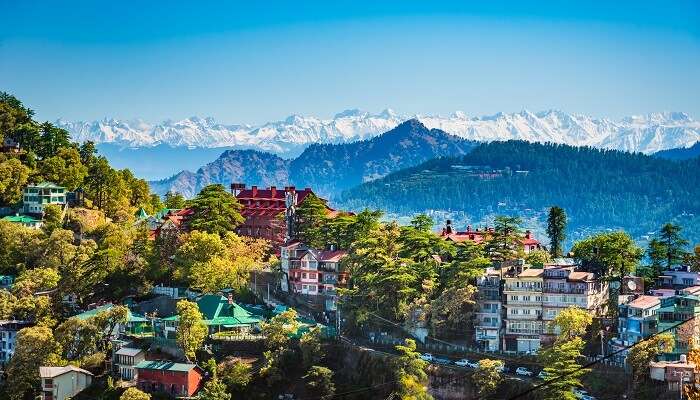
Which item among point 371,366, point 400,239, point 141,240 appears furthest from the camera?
point 141,240

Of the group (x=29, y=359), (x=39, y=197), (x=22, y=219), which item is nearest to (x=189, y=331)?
(x=29, y=359)

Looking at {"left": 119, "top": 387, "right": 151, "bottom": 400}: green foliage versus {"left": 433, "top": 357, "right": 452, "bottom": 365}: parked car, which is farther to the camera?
{"left": 119, "top": 387, "right": 151, "bottom": 400}: green foliage

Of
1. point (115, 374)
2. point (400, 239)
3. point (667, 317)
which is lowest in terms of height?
point (115, 374)

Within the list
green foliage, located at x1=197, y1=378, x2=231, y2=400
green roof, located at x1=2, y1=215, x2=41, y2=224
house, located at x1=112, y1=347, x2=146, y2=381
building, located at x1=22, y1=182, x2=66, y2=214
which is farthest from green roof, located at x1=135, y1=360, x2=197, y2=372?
building, located at x1=22, y1=182, x2=66, y2=214

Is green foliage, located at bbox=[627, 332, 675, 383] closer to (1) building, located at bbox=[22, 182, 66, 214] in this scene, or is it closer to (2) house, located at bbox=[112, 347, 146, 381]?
(2) house, located at bbox=[112, 347, 146, 381]

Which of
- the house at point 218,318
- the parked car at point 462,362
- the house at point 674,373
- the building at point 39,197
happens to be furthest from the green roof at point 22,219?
the house at point 674,373

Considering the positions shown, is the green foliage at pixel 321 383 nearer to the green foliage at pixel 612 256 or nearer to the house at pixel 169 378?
the house at pixel 169 378

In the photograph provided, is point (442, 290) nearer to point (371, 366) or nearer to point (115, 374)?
point (371, 366)

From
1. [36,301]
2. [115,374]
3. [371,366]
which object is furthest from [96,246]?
[371,366]
